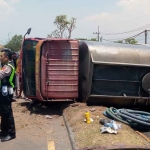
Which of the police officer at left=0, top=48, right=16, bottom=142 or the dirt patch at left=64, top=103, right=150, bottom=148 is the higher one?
the police officer at left=0, top=48, right=16, bottom=142

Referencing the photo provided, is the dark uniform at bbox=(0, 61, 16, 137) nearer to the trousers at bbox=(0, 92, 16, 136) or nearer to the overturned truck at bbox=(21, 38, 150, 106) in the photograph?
the trousers at bbox=(0, 92, 16, 136)

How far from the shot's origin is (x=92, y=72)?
7.96 meters

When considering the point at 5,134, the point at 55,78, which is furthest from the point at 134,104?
the point at 5,134

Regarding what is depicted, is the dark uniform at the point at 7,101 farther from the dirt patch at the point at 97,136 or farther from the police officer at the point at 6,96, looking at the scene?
the dirt patch at the point at 97,136

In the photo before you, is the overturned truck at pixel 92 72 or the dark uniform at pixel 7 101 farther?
the overturned truck at pixel 92 72

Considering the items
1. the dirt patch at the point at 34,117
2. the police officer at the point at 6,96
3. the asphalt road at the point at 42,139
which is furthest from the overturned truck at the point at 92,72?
the police officer at the point at 6,96

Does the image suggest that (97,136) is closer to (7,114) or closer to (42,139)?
(42,139)

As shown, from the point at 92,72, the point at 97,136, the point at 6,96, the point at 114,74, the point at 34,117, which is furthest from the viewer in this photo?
the point at 114,74

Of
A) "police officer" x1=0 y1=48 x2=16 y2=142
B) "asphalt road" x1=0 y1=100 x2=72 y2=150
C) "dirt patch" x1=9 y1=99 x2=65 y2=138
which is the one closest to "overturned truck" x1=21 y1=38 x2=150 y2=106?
"dirt patch" x1=9 y1=99 x2=65 y2=138

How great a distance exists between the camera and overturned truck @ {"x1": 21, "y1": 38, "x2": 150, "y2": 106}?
800cm

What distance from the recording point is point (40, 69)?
802cm

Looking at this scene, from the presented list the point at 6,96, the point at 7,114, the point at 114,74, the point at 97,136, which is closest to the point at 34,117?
the point at 7,114

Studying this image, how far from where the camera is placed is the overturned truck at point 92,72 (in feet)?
26.2

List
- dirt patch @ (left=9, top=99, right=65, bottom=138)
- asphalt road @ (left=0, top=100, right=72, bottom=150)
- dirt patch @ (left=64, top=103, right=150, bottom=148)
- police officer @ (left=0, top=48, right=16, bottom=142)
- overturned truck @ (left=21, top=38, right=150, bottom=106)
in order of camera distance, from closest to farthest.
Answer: dirt patch @ (left=64, top=103, right=150, bottom=148) → asphalt road @ (left=0, top=100, right=72, bottom=150) → police officer @ (left=0, top=48, right=16, bottom=142) → dirt patch @ (left=9, top=99, right=65, bottom=138) → overturned truck @ (left=21, top=38, right=150, bottom=106)
